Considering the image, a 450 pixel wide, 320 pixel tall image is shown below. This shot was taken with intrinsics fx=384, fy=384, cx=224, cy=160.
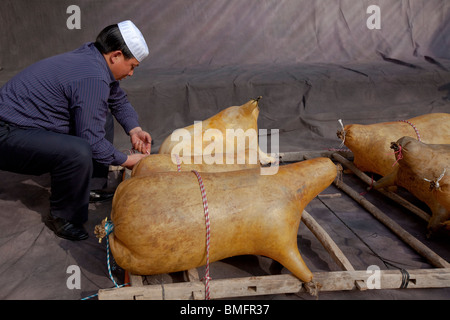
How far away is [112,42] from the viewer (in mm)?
2381

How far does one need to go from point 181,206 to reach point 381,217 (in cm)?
148

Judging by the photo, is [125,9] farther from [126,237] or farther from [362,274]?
[362,274]

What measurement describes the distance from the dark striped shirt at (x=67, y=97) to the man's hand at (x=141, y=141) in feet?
1.67

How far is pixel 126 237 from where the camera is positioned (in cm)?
171

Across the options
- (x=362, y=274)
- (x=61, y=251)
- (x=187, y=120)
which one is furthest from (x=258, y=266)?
(x=187, y=120)

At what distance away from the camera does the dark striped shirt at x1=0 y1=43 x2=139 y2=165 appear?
89.4 inches

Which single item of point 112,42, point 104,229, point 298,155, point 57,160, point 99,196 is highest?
point 112,42

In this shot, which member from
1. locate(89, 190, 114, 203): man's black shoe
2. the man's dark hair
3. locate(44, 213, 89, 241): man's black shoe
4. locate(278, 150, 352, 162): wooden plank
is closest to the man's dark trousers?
locate(44, 213, 89, 241): man's black shoe

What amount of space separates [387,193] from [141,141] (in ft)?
6.22

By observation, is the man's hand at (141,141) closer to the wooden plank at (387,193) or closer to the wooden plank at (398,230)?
the wooden plank at (398,230)

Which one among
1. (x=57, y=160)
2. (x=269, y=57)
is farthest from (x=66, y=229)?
(x=269, y=57)

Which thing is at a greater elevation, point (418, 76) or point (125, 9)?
point (125, 9)

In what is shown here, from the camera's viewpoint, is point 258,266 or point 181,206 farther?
point 258,266

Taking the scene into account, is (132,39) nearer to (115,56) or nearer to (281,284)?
(115,56)
